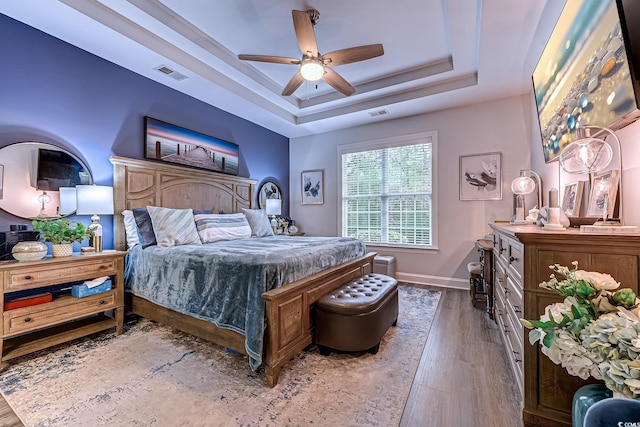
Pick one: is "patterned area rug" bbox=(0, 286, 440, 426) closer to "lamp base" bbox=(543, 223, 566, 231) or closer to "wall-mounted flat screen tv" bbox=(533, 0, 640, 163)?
"lamp base" bbox=(543, 223, 566, 231)

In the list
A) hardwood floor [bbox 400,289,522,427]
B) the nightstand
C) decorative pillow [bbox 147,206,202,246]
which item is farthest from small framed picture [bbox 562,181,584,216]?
the nightstand

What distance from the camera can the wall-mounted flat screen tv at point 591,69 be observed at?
1.33 m

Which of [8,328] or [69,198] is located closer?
[8,328]

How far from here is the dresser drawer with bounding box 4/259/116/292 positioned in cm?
206

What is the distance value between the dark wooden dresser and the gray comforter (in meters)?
1.54

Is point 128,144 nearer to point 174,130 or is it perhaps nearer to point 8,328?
point 174,130

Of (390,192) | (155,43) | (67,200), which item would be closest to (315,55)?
(155,43)

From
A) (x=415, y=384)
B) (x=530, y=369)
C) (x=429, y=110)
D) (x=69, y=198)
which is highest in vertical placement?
(x=429, y=110)

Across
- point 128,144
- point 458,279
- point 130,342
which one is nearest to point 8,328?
point 130,342

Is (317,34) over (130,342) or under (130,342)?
over

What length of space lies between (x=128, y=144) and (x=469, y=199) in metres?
4.79

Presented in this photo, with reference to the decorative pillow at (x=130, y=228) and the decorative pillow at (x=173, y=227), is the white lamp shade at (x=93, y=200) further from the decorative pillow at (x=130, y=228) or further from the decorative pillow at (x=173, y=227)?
the decorative pillow at (x=173, y=227)

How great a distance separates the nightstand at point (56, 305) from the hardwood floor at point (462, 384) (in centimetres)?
59

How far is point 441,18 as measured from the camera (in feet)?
9.02
